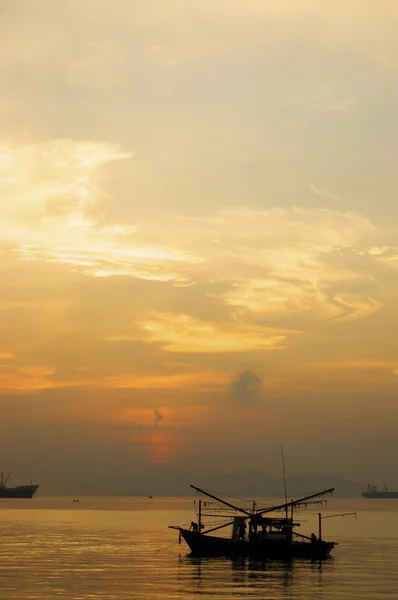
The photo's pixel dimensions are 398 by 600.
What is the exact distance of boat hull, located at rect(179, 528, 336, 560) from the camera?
10006 cm

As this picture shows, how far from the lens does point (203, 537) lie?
104 metres

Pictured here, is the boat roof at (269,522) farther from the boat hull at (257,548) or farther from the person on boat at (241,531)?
the person on boat at (241,531)

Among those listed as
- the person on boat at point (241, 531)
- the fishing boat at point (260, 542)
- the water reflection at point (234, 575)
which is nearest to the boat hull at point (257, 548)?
the fishing boat at point (260, 542)

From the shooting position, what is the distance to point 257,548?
10006cm

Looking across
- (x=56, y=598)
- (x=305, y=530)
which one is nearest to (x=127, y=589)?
(x=56, y=598)

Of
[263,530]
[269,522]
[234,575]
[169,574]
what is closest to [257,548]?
[263,530]

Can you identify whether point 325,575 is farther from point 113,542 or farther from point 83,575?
point 113,542

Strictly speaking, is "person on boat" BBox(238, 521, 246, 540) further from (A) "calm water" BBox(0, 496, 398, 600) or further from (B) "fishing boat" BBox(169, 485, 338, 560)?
(A) "calm water" BBox(0, 496, 398, 600)

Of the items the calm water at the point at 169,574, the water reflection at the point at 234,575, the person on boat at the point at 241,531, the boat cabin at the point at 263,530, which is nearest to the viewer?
the calm water at the point at 169,574

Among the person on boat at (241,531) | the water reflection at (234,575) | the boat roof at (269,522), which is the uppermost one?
the boat roof at (269,522)

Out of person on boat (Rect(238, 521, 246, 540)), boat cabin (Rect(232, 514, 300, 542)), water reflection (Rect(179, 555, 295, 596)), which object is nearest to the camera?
water reflection (Rect(179, 555, 295, 596))

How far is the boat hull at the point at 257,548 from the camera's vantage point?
100 meters

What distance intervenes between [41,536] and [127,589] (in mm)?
78326

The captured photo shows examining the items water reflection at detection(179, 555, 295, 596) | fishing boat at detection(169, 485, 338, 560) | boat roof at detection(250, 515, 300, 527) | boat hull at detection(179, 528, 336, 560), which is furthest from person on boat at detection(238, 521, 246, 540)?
water reflection at detection(179, 555, 295, 596)
